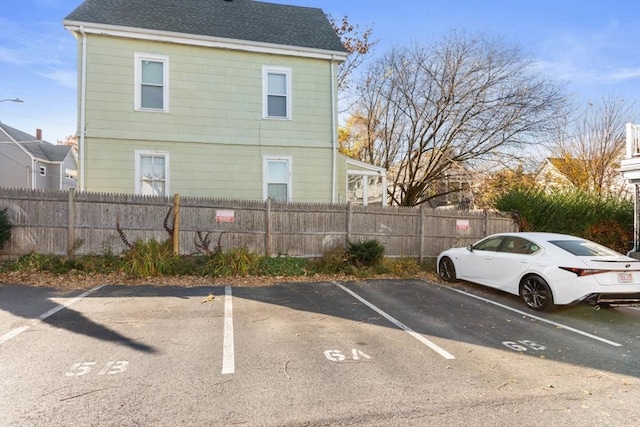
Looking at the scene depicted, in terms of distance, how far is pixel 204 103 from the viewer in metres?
12.2

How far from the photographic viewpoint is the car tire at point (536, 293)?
6746mm

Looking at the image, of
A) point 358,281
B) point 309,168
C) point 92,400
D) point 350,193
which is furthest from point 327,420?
point 350,193

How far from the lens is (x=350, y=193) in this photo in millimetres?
18234

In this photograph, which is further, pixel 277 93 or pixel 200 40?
pixel 277 93

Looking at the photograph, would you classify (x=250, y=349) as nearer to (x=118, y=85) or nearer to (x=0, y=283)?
(x=0, y=283)

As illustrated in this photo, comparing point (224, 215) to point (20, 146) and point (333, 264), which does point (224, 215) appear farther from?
point (20, 146)

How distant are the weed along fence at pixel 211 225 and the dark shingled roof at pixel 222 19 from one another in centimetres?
563

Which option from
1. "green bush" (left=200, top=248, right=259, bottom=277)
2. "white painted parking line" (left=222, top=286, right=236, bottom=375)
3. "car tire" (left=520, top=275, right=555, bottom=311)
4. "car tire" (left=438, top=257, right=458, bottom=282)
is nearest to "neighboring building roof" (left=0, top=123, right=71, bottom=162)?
"green bush" (left=200, top=248, right=259, bottom=277)

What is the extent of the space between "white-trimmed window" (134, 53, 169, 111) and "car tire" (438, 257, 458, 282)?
9437 millimetres

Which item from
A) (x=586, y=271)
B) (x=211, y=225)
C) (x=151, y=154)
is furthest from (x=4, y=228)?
(x=586, y=271)

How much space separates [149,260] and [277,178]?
5230 millimetres

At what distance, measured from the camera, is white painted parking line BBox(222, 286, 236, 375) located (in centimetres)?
412

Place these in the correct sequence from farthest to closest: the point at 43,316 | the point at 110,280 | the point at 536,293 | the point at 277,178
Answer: the point at 277,178
the point at 110,280
the point at 536,293
the point at 43,316

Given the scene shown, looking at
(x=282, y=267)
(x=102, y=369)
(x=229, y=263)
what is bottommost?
(x=102, y=369)
